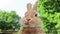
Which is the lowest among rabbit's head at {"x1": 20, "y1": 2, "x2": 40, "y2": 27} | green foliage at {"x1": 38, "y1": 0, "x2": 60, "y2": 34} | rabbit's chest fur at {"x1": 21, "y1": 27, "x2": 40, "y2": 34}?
green foliage at {"x1": 38, "y1": 0, "x2": 60, "y2": 34}

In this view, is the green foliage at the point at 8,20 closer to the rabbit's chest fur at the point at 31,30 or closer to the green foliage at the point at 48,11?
the green foliage at the point at 48,11

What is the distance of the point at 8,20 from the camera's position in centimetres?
4559

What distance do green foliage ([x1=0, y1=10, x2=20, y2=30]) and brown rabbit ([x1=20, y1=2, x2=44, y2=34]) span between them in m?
39.0

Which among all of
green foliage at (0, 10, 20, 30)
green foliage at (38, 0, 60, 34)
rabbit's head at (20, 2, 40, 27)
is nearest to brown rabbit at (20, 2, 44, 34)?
rabbit's head at (20, 2, 40, 27)

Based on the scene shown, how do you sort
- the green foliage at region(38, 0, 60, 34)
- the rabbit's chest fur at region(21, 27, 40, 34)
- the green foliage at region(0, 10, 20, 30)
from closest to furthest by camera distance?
the rabbit's chest fur at region(21, 27, 40, 34)
the green foliage at region(38, 0, 60, 34)
the green foliage at region(0, 10, 20, 30)

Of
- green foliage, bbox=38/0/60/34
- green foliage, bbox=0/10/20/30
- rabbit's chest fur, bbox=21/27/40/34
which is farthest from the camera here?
green foliage, bbox=0/10/20/30

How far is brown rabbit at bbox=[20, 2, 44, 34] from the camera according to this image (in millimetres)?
2055

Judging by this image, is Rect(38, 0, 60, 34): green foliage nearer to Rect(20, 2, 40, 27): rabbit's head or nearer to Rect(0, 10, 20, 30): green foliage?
Rect(20, 2, 40, 27): rabbit's head

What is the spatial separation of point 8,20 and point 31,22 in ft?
143

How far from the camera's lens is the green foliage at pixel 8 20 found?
42.5 meters

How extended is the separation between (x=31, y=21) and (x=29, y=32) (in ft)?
0.36

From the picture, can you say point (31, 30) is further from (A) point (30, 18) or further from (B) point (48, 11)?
(B) point (48, 11)

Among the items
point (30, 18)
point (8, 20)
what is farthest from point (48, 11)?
point (8, 20)

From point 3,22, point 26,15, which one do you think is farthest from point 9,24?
point 26,15
